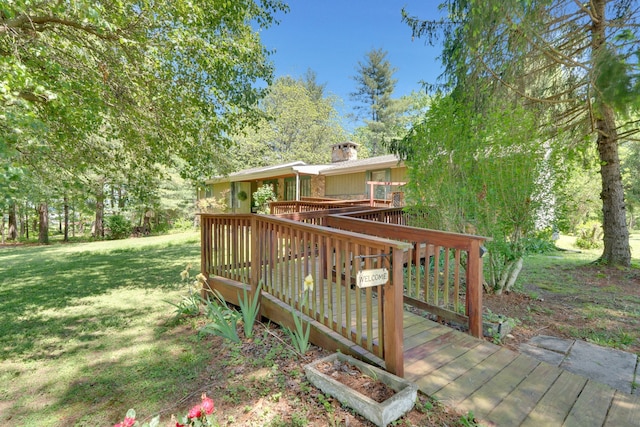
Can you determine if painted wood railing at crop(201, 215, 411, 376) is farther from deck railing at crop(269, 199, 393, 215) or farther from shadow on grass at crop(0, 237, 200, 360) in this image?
deck railing at crop(269, 199, 393, 215)

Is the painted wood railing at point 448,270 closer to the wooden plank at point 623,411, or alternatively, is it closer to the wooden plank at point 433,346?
the wooden plank at point 433,346

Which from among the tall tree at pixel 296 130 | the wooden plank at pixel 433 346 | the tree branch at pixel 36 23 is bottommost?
the wooden plank at pixel 433 346

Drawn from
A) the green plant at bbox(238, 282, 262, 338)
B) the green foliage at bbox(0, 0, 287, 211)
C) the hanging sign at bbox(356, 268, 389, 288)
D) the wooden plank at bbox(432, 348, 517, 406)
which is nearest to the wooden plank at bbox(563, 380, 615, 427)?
the wooden plank at bbox(432, 348, 517, 406)

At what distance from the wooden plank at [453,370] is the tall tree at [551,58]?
274 centimetres

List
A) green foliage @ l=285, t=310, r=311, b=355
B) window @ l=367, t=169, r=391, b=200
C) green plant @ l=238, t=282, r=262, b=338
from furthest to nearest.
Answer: window @ l=367, t=169, r=391, b=200 → green plant @ l=238, t=282, r=262, b=338 → green foliage @ l=285, t=310, r=311, b=355

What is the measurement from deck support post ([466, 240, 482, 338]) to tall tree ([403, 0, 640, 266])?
2.04 meters

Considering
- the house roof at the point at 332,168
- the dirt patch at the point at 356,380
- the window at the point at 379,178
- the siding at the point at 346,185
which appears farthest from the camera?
the siding at the point at 346,185

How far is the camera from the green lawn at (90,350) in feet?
7.61

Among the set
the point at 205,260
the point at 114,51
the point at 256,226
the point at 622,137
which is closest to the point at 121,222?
the point at 114,51

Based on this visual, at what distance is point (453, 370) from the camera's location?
7.97 ft

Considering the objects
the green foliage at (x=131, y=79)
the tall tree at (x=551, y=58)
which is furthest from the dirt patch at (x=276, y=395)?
the tall tree at (x=551, y=58)

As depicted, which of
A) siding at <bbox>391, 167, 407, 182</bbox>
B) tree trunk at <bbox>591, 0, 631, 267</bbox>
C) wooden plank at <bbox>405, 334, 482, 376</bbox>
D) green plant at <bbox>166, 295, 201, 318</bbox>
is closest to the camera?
wooden plank at <bbox>405, 334, 482, 376</bbox>

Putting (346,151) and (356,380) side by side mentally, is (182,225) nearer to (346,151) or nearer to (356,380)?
(346,151)

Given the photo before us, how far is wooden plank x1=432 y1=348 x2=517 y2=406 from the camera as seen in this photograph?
212cm
